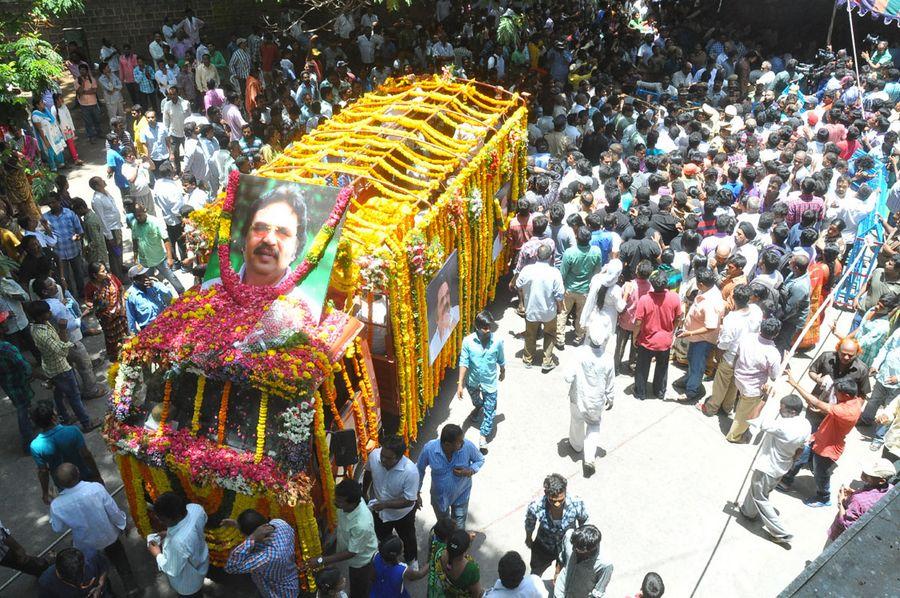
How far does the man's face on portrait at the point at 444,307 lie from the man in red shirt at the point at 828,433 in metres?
3.75

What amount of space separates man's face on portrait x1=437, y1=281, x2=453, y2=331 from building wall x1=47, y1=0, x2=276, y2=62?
13.1 meters

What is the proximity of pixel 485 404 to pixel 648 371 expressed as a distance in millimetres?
2272

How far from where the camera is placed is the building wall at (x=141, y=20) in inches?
711

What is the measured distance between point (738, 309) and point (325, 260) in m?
4.70

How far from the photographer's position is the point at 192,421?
19.6 feet

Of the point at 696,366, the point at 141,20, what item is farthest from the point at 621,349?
the point at 141,20

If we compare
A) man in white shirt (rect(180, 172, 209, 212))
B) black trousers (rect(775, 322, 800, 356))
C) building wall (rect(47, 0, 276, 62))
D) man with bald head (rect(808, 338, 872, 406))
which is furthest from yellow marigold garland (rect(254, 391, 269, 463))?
building wall (rect(47, 0, 276, 62))

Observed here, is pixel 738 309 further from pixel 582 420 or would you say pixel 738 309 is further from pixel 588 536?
pixel 588 536

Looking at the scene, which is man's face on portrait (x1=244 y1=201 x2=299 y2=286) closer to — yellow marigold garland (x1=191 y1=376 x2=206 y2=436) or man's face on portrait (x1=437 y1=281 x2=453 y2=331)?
yellow marigold garland (x1=191 y1=376 x2=206 y2=436)

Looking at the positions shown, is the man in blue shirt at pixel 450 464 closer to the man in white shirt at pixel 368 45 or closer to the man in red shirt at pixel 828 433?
the man in red shirt at pixel 828 433

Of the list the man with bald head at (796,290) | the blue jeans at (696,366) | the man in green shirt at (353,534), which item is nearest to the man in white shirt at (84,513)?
the man in green shirt at (353,534)

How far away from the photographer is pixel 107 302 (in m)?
8.70

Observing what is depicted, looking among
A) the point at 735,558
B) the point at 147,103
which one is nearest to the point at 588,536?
the point at 735,558

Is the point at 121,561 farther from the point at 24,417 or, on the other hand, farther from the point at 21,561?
the point at 24,417
